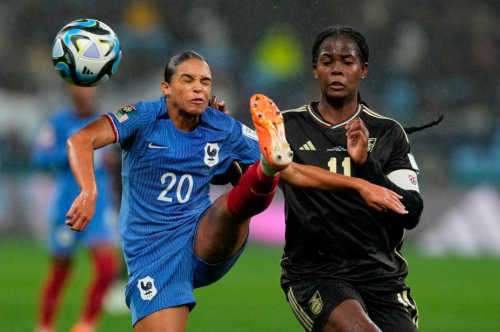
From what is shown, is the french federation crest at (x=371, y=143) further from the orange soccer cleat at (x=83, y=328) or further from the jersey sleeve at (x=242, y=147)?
the orange soccer cleat at (x=83, y=328)

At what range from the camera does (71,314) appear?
361 inches

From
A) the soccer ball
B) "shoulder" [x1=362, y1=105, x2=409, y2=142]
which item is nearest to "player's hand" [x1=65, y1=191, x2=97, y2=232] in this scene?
the soccer ball

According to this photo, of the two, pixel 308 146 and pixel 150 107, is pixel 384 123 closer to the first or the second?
pixel 308 146

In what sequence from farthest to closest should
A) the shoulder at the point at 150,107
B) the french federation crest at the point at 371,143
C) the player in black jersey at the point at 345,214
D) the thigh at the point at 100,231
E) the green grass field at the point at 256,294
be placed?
the green grass field at the point at 256,294, the thigh at the point at 100,231, the shoulder at the point at 150,107, the french federation crest at the point at 371,143, the player in black jersey at the point at 345,214

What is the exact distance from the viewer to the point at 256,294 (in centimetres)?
1037

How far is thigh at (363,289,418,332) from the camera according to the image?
4.56 m

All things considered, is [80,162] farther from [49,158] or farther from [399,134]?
[49,158]

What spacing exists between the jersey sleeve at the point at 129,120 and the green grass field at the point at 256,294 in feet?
12.3

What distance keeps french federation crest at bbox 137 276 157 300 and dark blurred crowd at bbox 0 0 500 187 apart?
1011cm

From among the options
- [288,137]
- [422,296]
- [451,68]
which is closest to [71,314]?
[422,296]

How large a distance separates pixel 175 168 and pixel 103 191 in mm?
3520

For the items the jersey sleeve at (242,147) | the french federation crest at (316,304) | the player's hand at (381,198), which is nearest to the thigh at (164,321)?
the french federation crest at (316,304)

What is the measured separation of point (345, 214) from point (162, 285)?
1.09 m

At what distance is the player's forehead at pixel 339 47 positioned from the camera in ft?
15.5
